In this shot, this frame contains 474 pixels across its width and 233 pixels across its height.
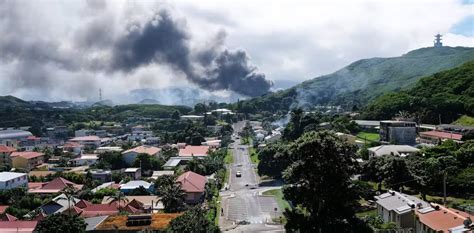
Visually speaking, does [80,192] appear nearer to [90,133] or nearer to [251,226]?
[251,226]

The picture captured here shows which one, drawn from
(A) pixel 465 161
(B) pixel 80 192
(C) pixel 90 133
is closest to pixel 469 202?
(A) pixel 465 161

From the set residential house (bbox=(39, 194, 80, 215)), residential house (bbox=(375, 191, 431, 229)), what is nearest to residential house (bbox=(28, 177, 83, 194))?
residential house (bbox=(39, 194, 80, 215))

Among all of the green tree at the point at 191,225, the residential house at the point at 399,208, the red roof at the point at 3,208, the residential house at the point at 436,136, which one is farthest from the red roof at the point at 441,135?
the red roof at the point at 3,208

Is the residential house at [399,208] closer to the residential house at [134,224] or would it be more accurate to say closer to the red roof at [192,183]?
the residential house at [134,224]

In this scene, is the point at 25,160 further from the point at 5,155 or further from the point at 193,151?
the point at 193,151

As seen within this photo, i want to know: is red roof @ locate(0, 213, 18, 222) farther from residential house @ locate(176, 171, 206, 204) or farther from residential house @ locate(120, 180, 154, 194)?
residential house @ locate(176, 171, 206, 204)

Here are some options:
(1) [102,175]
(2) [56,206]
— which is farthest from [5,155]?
(2) [56,206]
